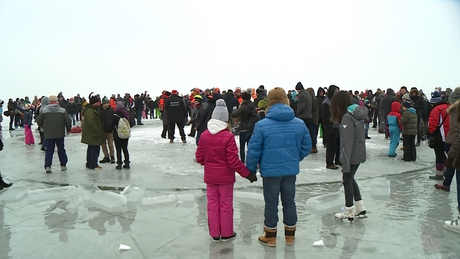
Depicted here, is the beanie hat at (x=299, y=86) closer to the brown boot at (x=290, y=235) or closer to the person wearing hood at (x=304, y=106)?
the person wearing hood at (x=304, y=106)

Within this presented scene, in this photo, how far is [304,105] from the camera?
8992mm

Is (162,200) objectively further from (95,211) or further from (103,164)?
(103,164)

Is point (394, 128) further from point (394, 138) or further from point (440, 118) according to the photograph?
point (440, 118)

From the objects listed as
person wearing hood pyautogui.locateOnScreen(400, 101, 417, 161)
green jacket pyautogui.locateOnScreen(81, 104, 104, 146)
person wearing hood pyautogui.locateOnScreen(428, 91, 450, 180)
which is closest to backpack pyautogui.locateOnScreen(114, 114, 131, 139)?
green jacket pyautogui.locateOnScreen(81, 104, 104, 146)

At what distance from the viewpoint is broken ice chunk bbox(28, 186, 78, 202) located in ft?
19.5

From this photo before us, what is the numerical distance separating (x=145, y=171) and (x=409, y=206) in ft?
16.6

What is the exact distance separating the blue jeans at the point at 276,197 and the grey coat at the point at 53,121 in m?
5.53

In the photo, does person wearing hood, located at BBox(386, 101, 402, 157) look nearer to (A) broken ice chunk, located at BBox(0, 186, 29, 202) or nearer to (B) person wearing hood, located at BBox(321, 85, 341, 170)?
(B) person wearing hood, located at BBox(321, 85, 341, 170)

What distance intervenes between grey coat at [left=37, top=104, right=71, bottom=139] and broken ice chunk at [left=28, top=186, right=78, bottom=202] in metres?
2.03

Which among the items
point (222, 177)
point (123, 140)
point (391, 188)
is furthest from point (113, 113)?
point (391, 188)

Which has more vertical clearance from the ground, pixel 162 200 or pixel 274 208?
pixel 274 208

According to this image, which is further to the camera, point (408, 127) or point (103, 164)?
point (103, 164)

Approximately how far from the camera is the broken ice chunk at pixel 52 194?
234 inches

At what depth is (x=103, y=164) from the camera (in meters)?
9.02
